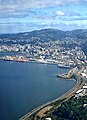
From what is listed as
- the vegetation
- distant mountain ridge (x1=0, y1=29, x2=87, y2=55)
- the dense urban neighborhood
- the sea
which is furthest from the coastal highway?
distant mountain ridge (x1=0, y1=29, x2=87, y2=55)

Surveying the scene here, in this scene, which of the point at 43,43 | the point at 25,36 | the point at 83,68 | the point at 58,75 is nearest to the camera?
the point at 58,75

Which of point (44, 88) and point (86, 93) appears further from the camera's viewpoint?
point (44, 88)

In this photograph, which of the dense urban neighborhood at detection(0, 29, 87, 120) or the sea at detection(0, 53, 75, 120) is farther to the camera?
the sea at detection(0, 53, 75, 120)

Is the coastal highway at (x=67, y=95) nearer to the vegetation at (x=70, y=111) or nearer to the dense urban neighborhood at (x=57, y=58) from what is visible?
the dense urban neighborhood at (x=57, y=58)

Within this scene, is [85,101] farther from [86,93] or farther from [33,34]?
[33,34]

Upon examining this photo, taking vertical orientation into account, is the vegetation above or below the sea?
above

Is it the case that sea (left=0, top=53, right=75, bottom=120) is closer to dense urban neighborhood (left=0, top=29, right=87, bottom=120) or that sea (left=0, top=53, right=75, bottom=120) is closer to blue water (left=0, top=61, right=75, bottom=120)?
blue water (left=0, top=61, right=75, bottom=120)

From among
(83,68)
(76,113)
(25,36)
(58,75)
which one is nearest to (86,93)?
(76,113)
